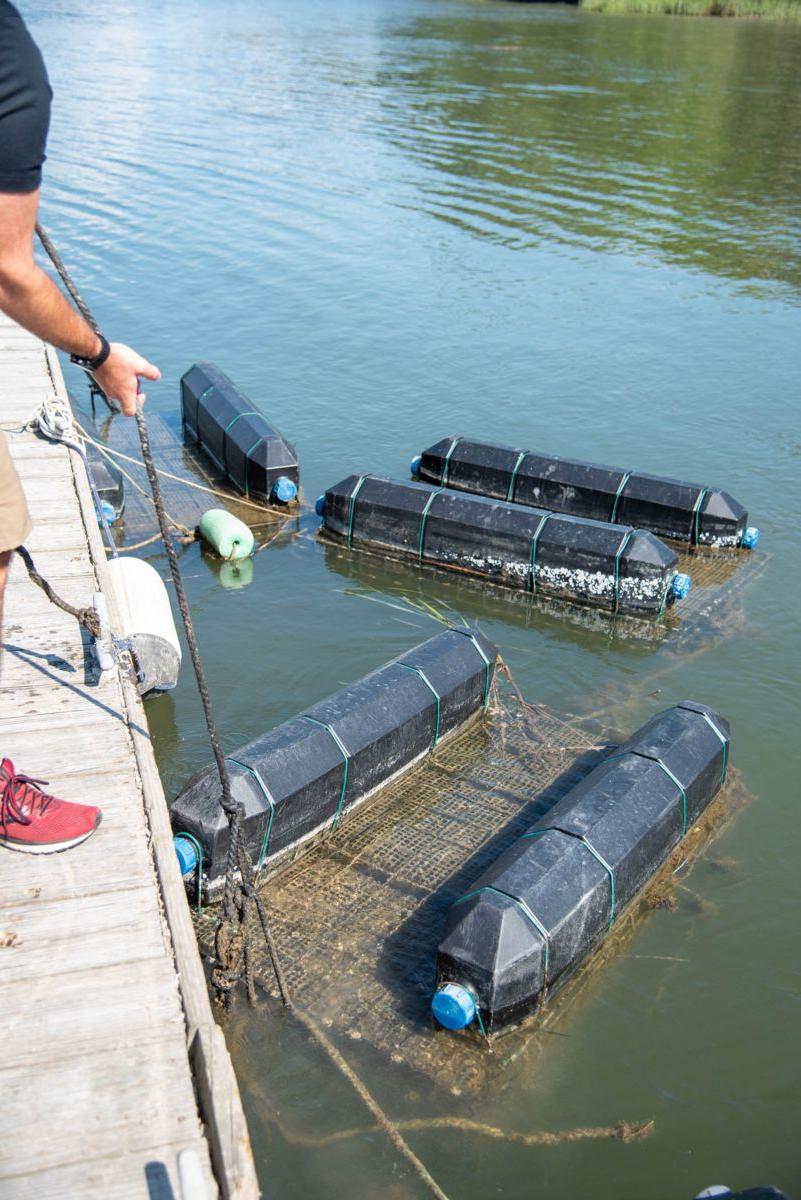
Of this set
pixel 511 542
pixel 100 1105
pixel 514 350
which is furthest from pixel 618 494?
pixel 100 1105

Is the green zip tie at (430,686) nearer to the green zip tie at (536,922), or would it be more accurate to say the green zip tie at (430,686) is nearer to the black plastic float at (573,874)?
the black plastic float at (573,874)

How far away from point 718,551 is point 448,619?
5.39 m

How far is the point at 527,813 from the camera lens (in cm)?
1284

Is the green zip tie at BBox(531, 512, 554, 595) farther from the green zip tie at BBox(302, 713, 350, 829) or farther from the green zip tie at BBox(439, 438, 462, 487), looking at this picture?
the green zip tie at BBox(302, 713, 350, 829)

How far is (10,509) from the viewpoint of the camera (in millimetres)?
5895

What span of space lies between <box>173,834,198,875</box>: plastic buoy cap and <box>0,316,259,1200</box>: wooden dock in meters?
2.56

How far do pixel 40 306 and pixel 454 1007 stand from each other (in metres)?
7.17

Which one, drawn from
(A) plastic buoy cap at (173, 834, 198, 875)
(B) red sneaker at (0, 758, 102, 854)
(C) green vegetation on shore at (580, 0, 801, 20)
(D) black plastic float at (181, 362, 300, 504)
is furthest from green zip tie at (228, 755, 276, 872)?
(C) green vegetation on shore at (580, 0, 801, 20)

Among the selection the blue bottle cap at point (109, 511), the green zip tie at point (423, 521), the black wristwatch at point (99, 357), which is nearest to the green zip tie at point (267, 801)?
the black wristwatch at point (99, 357)

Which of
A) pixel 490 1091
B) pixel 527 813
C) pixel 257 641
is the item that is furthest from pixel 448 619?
pixel 490 1091

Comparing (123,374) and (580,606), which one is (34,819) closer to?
(123,374)

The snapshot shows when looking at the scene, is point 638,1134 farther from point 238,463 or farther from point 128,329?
point 128,329

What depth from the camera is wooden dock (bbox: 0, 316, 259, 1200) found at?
16.8ft

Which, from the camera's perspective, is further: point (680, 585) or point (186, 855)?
point (680, 585)
